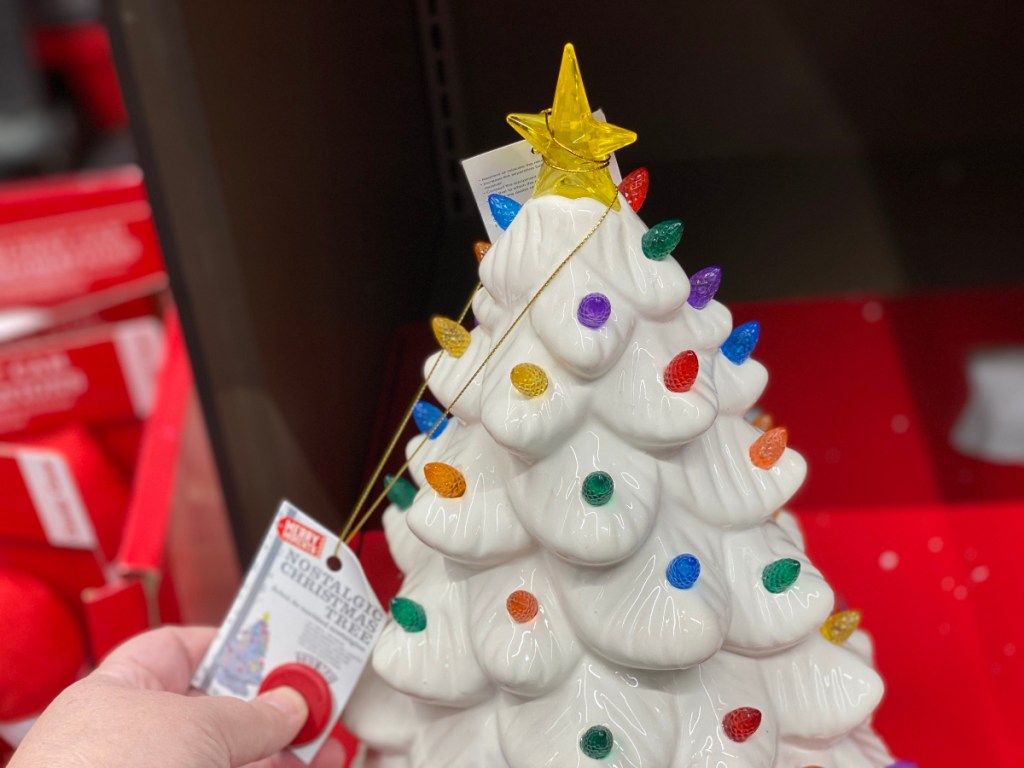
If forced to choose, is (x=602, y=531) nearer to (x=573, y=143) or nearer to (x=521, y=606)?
(x=521, y=606)

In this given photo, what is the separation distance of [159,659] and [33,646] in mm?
493

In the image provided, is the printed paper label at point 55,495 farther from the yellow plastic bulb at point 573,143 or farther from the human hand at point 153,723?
the yellow plastic bulb at point 573,143

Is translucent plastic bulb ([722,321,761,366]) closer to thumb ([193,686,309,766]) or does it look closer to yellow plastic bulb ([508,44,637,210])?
yellow plastic bulb ([508,44,637,210])

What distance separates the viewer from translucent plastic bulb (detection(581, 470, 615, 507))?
608 mm

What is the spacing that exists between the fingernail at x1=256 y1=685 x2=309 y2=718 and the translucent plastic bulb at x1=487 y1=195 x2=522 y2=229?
411 millimetres

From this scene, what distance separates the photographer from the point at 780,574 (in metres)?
0.67

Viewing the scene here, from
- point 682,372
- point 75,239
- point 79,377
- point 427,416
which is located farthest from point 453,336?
point 75,239

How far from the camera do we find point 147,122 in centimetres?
79

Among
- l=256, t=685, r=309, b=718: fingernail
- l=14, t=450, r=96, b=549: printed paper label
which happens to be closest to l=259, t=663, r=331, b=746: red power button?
l=256, t=685, r=309, b=718: fingernail

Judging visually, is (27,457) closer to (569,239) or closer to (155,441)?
(155,441)

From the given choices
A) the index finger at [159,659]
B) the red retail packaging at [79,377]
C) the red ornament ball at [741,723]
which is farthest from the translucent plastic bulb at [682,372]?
the red retail packaging at [79,377]

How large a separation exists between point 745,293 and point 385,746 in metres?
0.60

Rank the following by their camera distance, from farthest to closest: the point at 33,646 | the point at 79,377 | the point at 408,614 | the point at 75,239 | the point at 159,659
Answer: the point at 75,239, the point at 79,377, the point at 33,646, the point at 159,659, the point at 408,614

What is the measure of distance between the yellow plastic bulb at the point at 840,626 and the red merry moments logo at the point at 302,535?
1.32 feet
